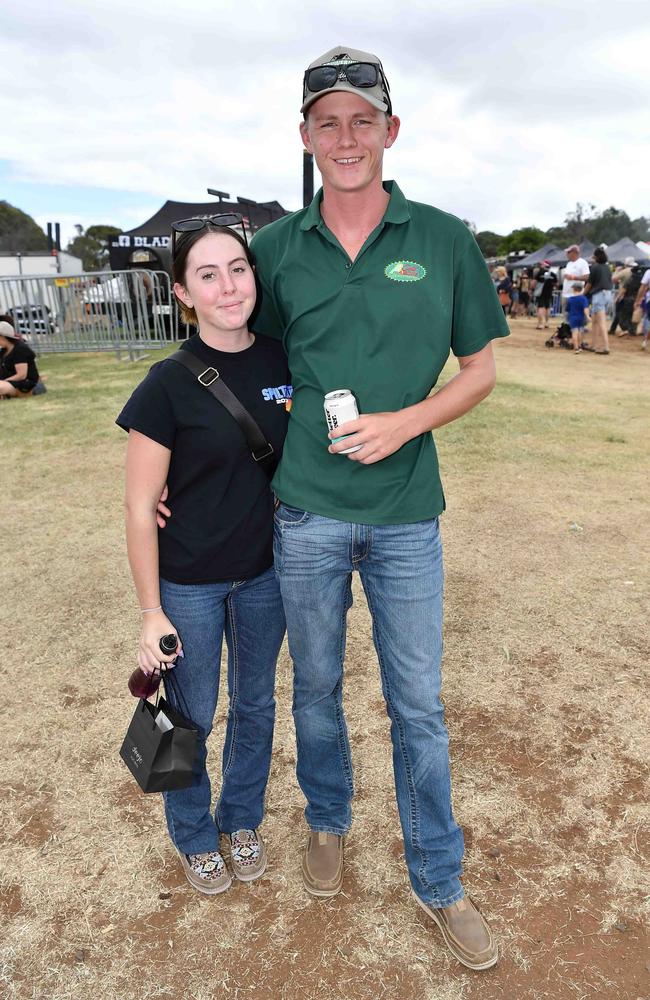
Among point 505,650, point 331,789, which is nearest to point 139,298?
point 505,650

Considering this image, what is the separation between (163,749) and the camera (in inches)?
82.8

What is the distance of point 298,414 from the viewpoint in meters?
2.13

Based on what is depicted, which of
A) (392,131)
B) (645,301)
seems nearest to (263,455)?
(392,131)

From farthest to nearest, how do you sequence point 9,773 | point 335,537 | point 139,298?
point 139,298 < point 9,773 < point 335,537

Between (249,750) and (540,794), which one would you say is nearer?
(249,750)

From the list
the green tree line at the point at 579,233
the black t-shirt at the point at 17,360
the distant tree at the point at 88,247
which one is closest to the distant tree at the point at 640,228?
the green tree line at the point at 579,233

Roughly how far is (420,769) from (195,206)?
1059 inches

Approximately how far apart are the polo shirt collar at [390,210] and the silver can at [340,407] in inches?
22.3

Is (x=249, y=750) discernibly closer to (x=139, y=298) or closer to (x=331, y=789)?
(x=331, y=789)

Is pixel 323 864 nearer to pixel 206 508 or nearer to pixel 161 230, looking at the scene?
pixel 206 508

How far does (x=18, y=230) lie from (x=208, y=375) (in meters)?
93.6

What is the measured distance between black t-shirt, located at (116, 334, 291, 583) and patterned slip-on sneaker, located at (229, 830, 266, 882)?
3.55 ft

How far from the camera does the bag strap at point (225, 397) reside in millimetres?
2053

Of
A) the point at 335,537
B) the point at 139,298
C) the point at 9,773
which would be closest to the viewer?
the point at 335,537
